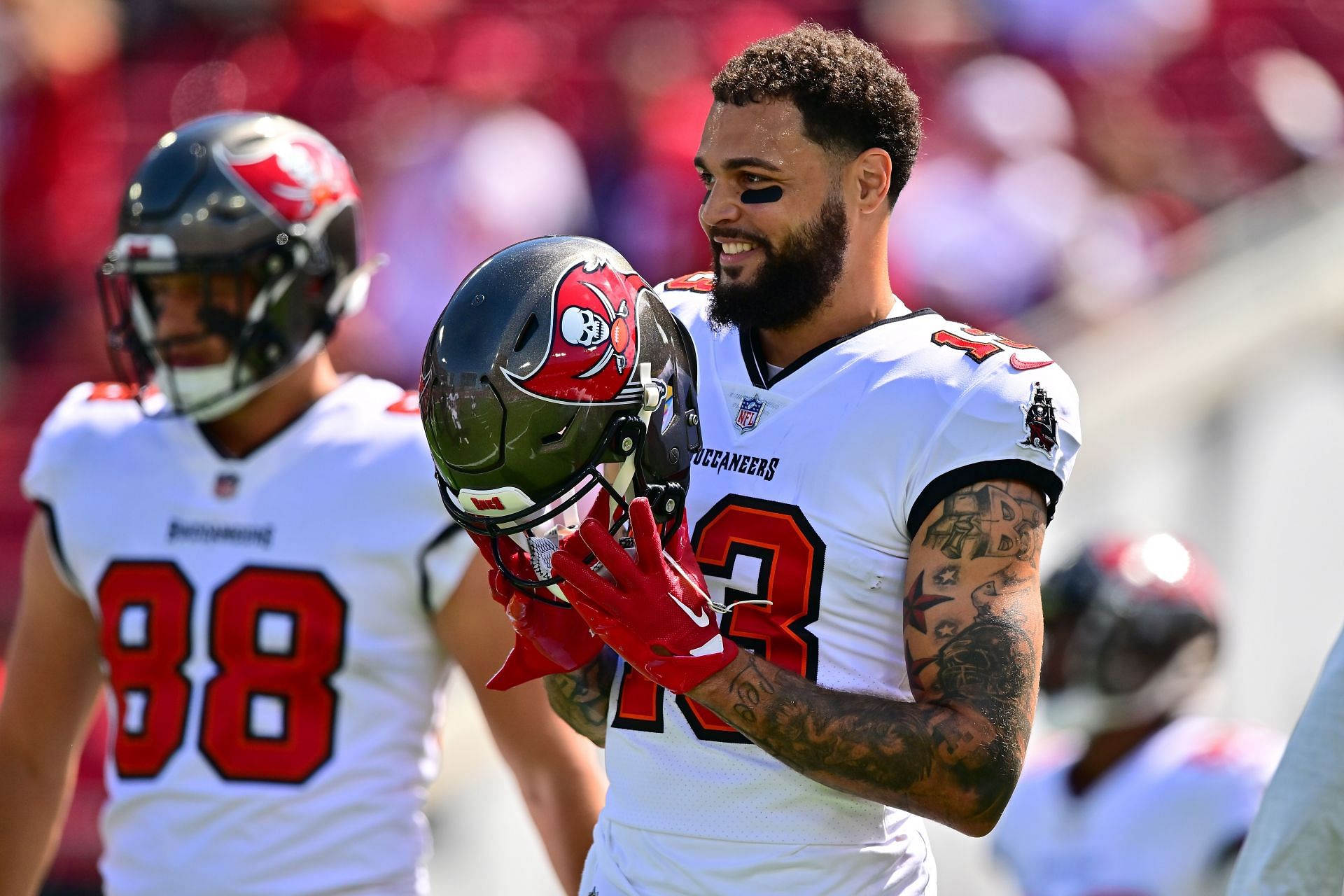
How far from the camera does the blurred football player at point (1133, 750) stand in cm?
413

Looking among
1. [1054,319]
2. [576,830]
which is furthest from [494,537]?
[1054,319]

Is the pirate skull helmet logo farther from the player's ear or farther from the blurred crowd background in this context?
the blurred crowd background

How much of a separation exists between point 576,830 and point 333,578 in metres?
0.59

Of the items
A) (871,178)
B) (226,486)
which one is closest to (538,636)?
(871,178)

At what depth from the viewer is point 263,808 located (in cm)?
296

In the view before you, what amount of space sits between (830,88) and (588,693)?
928mm

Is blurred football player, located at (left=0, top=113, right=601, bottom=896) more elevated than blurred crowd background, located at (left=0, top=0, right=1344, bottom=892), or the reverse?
blurred football player, located at (left=0, top=113, right=601, bottom=896)

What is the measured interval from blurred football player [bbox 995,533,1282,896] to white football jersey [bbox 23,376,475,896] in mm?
1853

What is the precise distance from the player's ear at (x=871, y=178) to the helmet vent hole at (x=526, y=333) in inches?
20.9

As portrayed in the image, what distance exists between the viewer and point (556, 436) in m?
2.20

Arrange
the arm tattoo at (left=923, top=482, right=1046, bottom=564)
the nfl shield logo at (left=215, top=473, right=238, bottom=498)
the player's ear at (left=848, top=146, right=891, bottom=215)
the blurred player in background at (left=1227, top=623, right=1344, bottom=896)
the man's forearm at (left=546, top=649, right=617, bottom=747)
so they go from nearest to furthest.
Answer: the blurred player in background at (left=1227, top=623, right=1344, bottom=896), the arm tattoo at (left=923, top=482, right=1046, bottom=564), the player's ear at (left=848, top=146, right=891, bottom=215), the man's forearm at (left=546, top=649, right=617, bottom=747), the nfl shield logo at (left=215, top=473, right=238, bottom=498)

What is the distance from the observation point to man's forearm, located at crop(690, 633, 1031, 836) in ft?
7.22

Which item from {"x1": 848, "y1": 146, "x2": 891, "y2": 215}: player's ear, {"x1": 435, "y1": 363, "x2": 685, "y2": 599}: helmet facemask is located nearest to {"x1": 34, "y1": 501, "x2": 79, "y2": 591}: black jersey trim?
{"x1": 435, "y1": 363, "x2": 685, "y2": 599}: helmet facemask

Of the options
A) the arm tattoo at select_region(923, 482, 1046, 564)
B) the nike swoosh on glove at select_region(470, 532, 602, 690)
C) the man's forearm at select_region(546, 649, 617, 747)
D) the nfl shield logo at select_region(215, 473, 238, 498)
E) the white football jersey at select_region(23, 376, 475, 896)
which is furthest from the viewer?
the nfl shield logo at select_region(215, 473, 238, 498)
